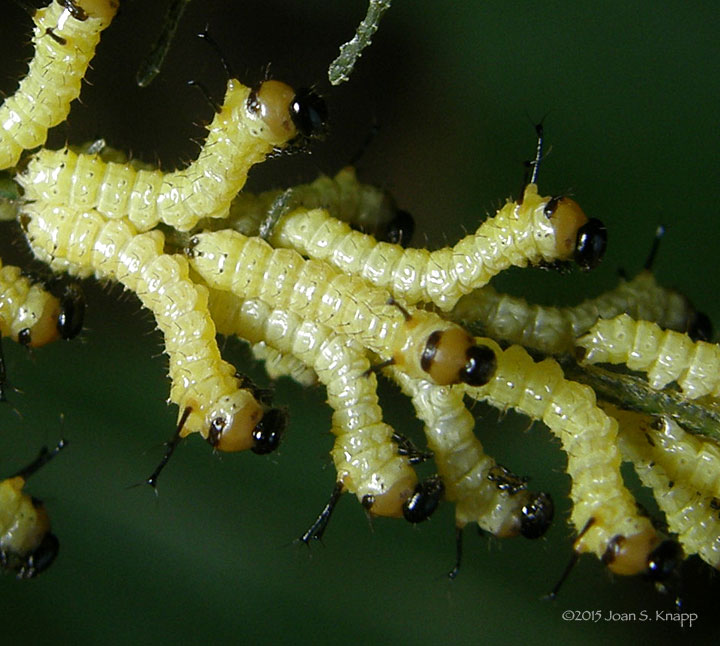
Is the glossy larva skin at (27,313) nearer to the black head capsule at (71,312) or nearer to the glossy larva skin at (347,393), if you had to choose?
the black head capsule at (71,312)

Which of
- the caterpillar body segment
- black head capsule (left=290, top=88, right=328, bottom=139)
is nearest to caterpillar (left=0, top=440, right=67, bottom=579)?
the caterpillar body segment

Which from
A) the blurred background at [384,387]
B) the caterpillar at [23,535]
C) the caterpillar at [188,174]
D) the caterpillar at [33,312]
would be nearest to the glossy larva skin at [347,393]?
the caterpillar at [188,174]

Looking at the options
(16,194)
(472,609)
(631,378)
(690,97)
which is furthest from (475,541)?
(16,194)

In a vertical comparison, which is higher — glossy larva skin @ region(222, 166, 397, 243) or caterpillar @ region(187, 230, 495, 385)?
glossy larva skin @ region(222, 166, 397, 243)

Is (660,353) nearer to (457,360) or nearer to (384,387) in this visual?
(457,360)

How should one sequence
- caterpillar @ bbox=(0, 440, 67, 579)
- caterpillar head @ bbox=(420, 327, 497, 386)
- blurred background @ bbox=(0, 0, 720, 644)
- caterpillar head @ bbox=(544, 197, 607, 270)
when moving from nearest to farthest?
caterpillar head @ bbox=(420, 327, 497, 386), caterpillar head @ bbox=(544, 197, 607, 270), caterpillar @ bbox=(0, 440, 67, 579), blurred background @ bbox=(0, 0, 720, 644)

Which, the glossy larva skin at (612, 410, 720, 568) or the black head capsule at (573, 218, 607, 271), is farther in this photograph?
the glossy larva skin at (612, 410, 720, 568)

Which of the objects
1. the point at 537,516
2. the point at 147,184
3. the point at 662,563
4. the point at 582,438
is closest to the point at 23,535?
the point at 147,184

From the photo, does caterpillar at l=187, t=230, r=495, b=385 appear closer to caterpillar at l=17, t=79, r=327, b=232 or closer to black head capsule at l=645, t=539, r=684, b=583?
caterpillar at l=17, t=79, r=327, b=232
